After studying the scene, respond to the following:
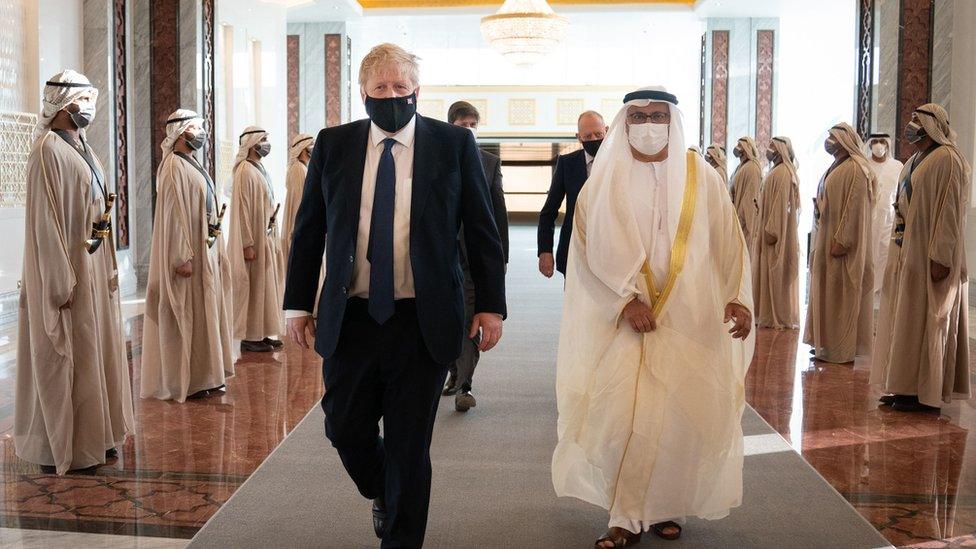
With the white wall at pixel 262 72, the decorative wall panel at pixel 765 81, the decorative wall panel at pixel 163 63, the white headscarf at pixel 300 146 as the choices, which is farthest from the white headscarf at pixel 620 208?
the decorative wall panel at pixel 765 81

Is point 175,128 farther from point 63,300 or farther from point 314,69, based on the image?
point 314,69

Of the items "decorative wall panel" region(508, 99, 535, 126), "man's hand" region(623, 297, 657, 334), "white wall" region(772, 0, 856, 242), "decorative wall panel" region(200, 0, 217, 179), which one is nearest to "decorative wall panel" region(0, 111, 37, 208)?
"decorative wall panel" region(200, 0, 217, 179)

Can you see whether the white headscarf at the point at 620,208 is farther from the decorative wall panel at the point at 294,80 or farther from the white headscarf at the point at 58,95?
the decorative wall panel at the point at 294,80

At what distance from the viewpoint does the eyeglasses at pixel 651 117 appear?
330 centimetres

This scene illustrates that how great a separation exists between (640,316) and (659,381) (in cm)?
22

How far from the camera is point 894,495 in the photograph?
12.7ft

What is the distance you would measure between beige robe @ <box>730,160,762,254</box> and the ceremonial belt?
6216 mm

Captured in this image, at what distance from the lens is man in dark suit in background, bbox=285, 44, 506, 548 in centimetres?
278

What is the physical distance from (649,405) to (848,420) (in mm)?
2500

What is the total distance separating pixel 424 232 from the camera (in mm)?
2791

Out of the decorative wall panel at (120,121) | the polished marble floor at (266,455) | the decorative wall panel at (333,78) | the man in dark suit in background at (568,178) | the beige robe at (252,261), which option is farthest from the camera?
the decorative wall panel at (333,78)

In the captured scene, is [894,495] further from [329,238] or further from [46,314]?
[46,314]

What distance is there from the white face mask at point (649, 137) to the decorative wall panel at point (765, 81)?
13470 mm

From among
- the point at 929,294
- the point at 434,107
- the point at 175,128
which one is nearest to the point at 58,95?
the point at 175,128
